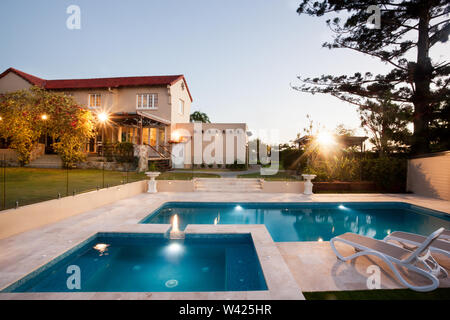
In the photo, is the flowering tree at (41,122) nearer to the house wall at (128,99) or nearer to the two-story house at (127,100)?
the two-story house at (127,100)

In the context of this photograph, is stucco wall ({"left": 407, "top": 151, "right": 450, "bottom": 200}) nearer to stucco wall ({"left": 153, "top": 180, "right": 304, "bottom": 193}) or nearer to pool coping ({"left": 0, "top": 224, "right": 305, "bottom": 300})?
stucco wall ({"left": 153, "top": 180, "right": 304, "bottom": 193})

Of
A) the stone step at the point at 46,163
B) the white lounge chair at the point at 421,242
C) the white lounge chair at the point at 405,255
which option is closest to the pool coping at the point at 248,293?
the white lounge chair at the point at 405,255

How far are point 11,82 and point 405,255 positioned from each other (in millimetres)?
26072

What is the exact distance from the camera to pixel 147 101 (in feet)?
57.6

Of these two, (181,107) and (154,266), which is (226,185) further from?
(181,107)

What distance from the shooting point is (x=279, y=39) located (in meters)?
14.6

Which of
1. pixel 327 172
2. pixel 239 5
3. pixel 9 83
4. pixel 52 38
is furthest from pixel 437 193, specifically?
pixel 9 83

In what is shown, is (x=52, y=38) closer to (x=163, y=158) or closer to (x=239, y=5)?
(x=163, y=158)

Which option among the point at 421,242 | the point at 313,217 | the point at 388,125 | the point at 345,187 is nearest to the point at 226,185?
the point at 313,217

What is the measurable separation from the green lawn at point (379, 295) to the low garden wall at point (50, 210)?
233 inches

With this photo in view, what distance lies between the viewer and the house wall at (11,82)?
1722cm

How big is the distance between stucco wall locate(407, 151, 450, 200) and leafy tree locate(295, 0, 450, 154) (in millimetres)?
1702

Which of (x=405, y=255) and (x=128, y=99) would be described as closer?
(x=405, y=255)

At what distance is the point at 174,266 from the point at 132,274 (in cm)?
74
